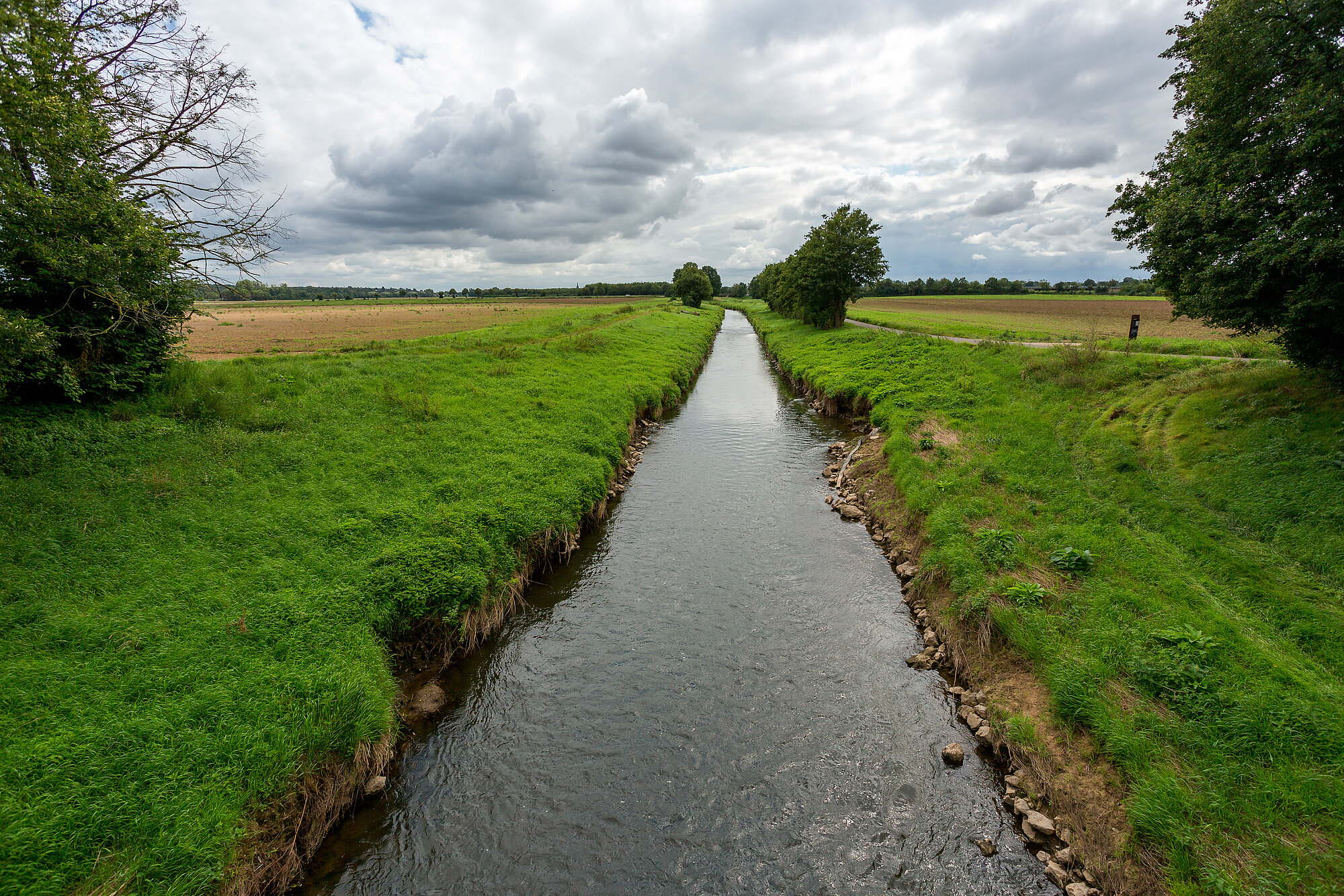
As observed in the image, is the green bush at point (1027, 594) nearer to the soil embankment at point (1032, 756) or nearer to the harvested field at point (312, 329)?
the soil embankment at point (1032, 756)

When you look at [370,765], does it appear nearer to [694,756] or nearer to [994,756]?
[694,756]

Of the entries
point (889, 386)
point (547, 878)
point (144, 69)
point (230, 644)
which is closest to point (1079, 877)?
point (547, 878)

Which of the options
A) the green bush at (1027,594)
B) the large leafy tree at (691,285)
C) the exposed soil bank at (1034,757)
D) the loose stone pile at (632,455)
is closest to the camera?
the exposed soil bank at (1034,757)

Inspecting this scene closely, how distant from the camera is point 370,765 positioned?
764 cm

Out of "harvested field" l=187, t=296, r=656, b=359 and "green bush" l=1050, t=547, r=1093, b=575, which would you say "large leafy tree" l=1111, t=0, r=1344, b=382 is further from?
"harvested field" l=187, t=296, r=656, b=359

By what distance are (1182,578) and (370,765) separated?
14249 millimetres

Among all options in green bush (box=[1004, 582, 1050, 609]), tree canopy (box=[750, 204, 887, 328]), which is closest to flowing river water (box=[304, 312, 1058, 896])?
green bush (box=[1004, 582, 1050, 609])

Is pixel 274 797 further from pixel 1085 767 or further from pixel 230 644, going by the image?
pixel 1085 767

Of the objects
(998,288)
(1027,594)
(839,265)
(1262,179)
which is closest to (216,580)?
(1027,594)

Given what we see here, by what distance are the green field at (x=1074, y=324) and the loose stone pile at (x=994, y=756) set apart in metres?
9.98

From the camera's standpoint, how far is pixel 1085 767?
716 cm

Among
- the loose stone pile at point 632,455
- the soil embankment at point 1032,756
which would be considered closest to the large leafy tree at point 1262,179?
the soil embankment at point 1032,756

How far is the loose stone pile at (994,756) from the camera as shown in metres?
6.43

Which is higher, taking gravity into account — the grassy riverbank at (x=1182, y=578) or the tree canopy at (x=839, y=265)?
the tree canopy at (x=839, y=265)
